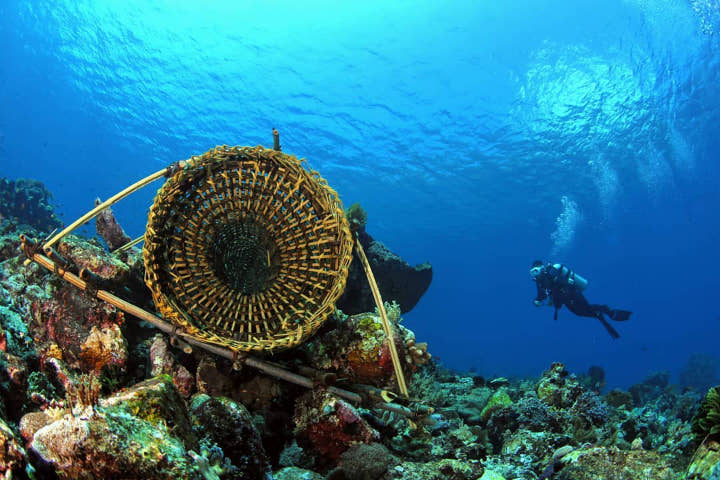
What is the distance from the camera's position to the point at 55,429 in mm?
1233

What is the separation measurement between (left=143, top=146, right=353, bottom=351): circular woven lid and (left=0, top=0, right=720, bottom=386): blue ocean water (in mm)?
28959

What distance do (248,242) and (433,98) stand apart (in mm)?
30946

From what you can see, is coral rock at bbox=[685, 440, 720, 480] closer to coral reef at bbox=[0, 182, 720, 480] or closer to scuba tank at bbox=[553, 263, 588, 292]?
coral reef at bbox=[0, 182, 720, 480]

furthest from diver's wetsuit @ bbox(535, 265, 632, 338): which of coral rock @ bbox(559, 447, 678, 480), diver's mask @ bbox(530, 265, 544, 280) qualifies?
coral rock @ bbox(559, 447, 678, 480)

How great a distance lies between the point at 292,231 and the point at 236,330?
0.99m

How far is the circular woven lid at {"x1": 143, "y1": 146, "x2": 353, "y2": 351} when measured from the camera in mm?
2803

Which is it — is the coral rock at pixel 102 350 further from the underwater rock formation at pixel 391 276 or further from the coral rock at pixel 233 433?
the underwater rock formation at pixel 391 276

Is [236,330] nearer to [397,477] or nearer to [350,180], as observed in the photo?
[397,477]

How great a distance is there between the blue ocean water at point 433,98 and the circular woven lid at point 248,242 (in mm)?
28959

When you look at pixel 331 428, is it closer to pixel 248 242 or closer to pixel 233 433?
pixel 233 433

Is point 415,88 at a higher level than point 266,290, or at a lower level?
higher

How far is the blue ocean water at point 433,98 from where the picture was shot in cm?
2511

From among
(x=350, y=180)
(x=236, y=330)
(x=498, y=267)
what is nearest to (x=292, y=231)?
(x=236, y=330)

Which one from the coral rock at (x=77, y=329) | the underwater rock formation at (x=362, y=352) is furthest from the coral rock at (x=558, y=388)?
the coral rock at (x=77, y=329)
